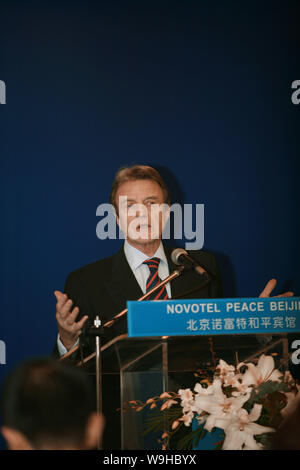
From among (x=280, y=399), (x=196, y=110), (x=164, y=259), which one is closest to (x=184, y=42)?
(x=196, y=110)

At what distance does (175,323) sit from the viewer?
5.50ft

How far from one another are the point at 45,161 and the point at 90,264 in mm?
743

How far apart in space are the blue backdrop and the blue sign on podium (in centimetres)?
159

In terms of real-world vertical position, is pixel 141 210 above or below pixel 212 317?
above

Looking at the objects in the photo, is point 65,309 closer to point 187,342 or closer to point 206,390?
point 187,342

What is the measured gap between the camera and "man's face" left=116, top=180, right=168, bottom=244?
2.80m

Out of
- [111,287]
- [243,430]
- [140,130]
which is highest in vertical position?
[140,130]

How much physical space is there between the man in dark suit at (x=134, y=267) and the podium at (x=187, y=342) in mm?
996

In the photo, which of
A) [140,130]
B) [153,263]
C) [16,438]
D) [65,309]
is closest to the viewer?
[16,438]

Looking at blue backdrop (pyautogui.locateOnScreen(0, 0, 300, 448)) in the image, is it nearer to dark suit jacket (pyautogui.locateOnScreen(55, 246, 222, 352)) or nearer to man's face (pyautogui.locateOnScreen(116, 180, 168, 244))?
dark suit jacket (pyautogui.locateOnScreen(55, 246, 222, 352))

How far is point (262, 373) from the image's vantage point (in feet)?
4.95

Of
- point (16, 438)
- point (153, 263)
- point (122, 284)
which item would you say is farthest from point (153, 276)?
point (16, 438)

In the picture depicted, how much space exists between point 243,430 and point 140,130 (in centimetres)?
230

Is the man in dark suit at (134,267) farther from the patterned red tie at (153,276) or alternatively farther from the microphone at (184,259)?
the microphone at (184,259)
